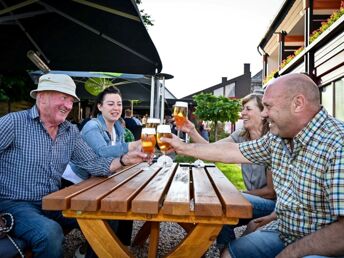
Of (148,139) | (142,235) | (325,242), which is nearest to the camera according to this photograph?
(325,242)

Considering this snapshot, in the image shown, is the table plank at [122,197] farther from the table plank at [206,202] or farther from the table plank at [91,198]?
the table plank at [206,202]

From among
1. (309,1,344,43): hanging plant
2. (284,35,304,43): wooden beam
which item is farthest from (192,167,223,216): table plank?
→ (284,35,304,43): wooden beam

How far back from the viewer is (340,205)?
158cm

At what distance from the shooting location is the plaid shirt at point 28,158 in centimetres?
238

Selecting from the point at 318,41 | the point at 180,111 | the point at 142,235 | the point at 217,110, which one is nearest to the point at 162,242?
the point at 142,235

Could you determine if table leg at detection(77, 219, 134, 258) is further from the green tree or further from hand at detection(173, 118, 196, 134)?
the green tree

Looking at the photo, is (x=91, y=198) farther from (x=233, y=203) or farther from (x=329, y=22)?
(x=329, y=22)

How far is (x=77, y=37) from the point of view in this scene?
5.25 m

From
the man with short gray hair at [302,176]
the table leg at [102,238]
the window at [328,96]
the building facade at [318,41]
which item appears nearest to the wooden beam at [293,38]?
the building facade at [318,41]

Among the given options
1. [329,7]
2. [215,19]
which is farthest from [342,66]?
[215,19]

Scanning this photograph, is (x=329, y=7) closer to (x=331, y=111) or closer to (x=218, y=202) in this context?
(x=331, y=111)

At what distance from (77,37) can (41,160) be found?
318 centimetres

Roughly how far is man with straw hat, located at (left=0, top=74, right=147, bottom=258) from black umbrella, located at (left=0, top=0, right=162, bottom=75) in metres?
1.92

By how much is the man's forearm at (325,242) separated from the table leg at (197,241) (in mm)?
385
